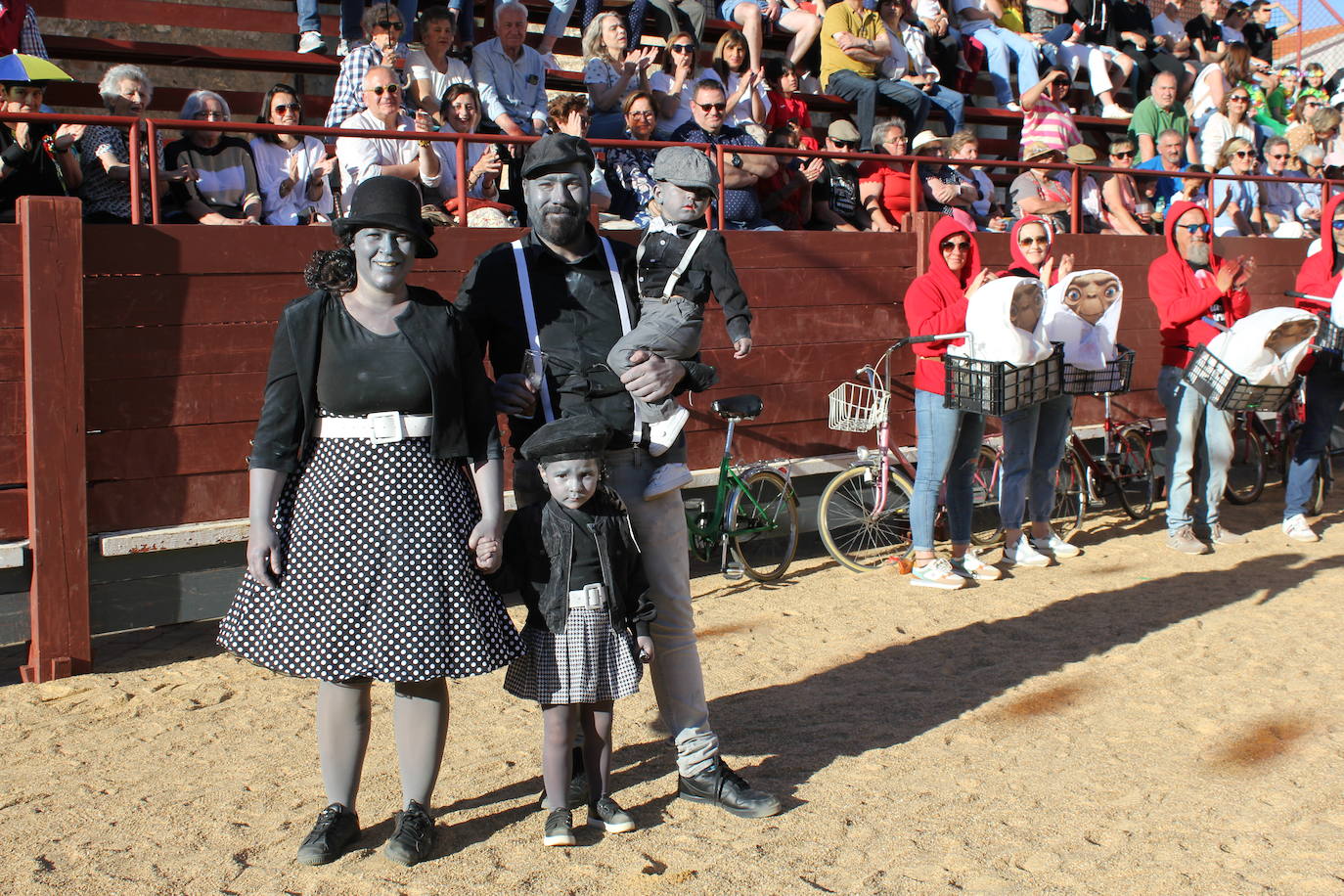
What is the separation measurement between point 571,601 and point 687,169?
4.52 ft

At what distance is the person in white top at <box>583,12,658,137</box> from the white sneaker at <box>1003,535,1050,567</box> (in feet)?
11.5

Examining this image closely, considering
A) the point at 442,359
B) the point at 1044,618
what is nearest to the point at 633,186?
the point at 1044,618

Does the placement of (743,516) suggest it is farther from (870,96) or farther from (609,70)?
(870,96)

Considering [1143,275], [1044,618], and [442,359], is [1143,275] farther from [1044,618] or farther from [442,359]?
[442,359]

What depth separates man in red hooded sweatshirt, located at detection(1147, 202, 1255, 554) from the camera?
782cm

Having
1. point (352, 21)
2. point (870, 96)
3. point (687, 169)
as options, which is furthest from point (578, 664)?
point (870, 96)

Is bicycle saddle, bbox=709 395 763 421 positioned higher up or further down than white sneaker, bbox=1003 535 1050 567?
higher up

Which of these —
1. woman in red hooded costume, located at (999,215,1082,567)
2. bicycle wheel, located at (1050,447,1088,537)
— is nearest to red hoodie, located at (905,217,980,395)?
woman in red hooded costume, located at (999,215,1082,567)

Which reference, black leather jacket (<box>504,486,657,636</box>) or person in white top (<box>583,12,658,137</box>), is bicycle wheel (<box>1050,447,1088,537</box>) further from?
black leather jacket (<box>504,486,657,636</box>)

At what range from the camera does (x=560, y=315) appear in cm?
365

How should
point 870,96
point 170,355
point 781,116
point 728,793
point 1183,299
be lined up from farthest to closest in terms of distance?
point 870,96, point 781,116, point 1183,299, point 170,355, point 728,793

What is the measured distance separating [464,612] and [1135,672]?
3.16 metres

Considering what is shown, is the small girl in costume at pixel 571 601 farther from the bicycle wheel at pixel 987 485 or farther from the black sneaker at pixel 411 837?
the bicycle wheel at pixel 987 485

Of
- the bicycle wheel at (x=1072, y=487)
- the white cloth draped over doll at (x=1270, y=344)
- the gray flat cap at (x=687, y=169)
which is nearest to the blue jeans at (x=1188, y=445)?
the white cloth draped over doll at (x=1270, y=344)
